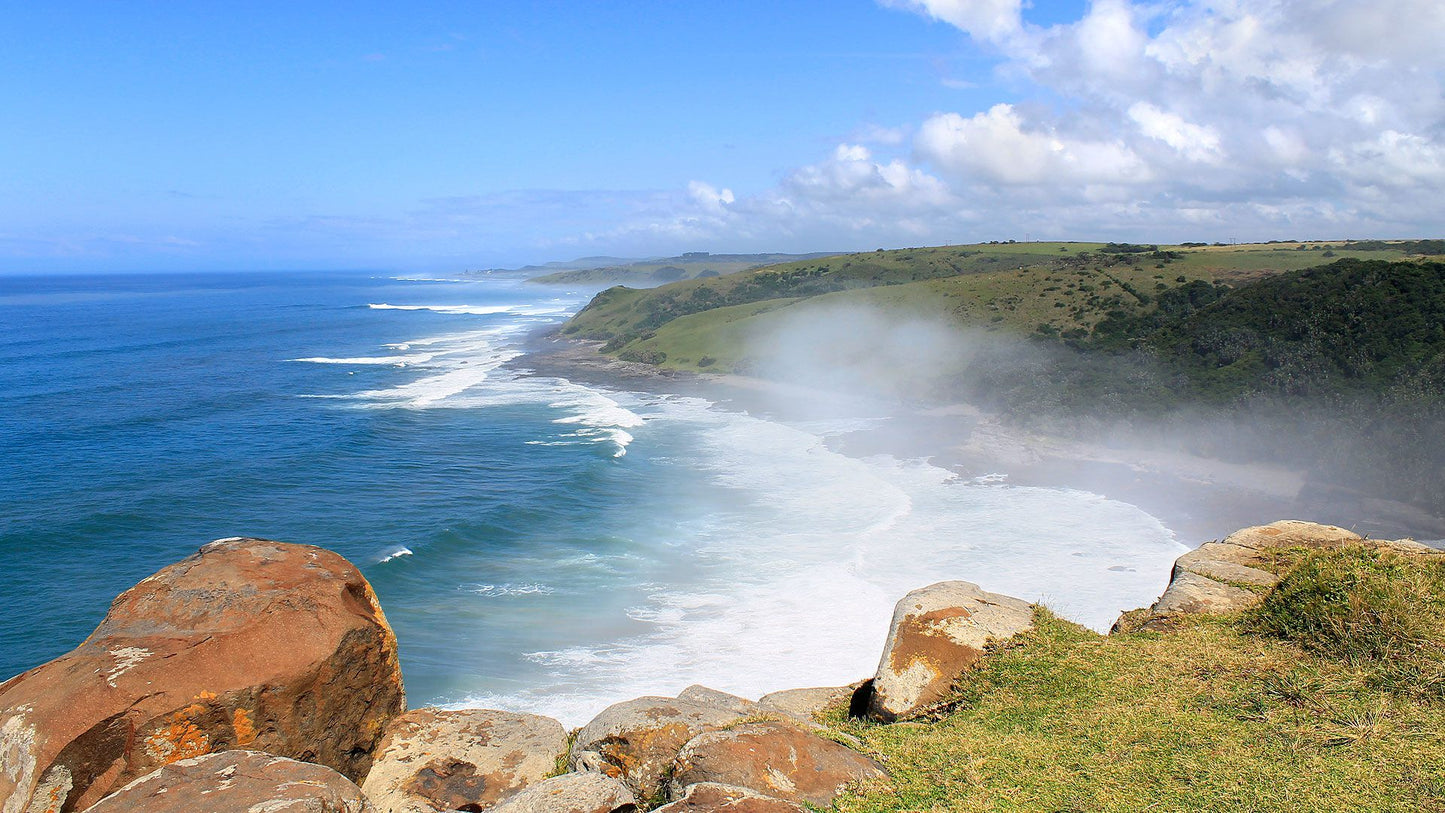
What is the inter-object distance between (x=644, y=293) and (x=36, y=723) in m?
118

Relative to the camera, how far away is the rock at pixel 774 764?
24.0ft

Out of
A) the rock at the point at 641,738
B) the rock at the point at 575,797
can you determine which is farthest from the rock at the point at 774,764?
the rock at the point at 641,738

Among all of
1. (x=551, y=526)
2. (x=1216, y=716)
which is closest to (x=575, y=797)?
(x=1216, y=716)

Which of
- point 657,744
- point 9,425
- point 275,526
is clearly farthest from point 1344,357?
point 9,425

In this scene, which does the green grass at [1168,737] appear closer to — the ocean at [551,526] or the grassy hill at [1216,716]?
the grassy hill at [1216,716]

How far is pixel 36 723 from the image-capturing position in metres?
7.30

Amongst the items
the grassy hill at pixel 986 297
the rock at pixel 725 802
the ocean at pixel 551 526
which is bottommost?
the ocean at pixel 551 526

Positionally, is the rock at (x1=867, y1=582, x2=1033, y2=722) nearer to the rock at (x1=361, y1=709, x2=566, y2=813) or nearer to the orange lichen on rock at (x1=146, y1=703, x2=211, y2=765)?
the rock at (x1=361, y1=709, x2=566, y2=813)

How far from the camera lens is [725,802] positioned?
258 inches

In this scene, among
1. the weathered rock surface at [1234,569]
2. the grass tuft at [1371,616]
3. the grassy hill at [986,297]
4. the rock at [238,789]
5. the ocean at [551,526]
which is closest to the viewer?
the rock at [238,789]

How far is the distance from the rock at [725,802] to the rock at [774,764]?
1.34 ft

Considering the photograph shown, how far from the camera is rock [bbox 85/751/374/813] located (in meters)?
6.27

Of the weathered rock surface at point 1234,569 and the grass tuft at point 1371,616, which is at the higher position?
the grass tuft at point 1371,616

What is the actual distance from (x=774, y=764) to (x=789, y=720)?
154cm
